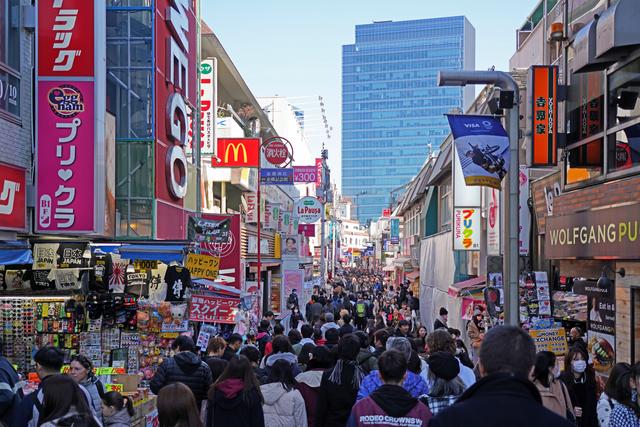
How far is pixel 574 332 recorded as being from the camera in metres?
13.4

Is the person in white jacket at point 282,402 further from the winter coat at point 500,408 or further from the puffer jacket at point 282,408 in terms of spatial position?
the winter coat at point 500,408

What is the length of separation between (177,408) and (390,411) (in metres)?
1.44

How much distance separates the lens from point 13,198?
13164 mm

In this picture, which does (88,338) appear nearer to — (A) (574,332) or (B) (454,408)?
(A) (574,332)

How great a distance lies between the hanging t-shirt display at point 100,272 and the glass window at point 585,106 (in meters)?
8.68

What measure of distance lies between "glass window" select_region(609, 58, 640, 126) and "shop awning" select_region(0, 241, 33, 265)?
30.1ft

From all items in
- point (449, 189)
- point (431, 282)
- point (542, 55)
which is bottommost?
point (431, 282)

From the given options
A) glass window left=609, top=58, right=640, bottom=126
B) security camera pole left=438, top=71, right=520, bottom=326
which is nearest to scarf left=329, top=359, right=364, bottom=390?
security camera pole left=438, top=71, right=520, bottom=326

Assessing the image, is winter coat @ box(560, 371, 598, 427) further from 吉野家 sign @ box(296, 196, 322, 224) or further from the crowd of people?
吉野家 sign @ box(296, 196, 322, 224)

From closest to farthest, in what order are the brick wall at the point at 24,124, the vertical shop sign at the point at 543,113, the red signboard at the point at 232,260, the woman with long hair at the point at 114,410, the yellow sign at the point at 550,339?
the woman with long hair at the point at 114,410 < the yellow sign at the point at 550,339 < the vertical shop sign at the point at 543,113 < the brick wall at the point at 24,124 < the red signboard at the point at 232,260

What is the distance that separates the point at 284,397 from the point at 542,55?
14770 millimetres

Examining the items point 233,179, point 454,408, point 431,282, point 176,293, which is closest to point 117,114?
point 176,293

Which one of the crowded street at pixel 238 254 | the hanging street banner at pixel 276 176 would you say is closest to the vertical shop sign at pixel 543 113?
the crowded street at pixel 238 254

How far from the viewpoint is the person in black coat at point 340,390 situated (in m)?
7.11
